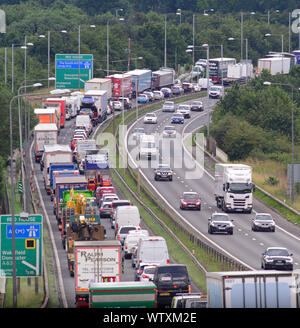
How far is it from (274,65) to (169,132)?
1747 inches

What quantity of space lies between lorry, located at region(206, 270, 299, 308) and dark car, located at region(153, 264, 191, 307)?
9.63 m

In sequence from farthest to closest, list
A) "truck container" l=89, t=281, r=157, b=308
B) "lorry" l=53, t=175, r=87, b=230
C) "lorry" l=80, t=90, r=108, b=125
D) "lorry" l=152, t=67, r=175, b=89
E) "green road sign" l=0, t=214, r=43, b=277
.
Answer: "lorry" l=152, t=67, r=175, b=89 → "lorry" l=80, t=90, r=108, b=125 → "lorry" l=53, t=175, r=87, b=230 → "green road sign" l=0, t=214, r=43, b=277 → "truck container" l=89, t=281, r=157, b=308

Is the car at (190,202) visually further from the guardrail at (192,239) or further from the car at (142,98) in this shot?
the car at (142,98)

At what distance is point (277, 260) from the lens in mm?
50125

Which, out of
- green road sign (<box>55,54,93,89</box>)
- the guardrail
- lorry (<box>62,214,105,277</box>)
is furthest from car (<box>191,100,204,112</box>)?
lorry (<box>62,214,105,277</box>)

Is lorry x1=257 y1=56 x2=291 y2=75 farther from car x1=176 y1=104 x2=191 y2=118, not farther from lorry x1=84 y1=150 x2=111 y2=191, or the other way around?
lorry x1=84 y1=150 x2=111 y2=191

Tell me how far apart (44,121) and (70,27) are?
225 feet

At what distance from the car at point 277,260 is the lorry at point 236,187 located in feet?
56.5

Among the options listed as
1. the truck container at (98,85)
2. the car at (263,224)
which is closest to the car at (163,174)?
the car at (263,224)

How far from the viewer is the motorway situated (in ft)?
189

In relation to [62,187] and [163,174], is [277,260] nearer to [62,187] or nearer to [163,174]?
[62,187]

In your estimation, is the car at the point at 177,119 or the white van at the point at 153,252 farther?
A: the car at the point at 177,119

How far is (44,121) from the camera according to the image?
100688mm

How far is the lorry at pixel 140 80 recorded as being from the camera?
12900 centimetres
